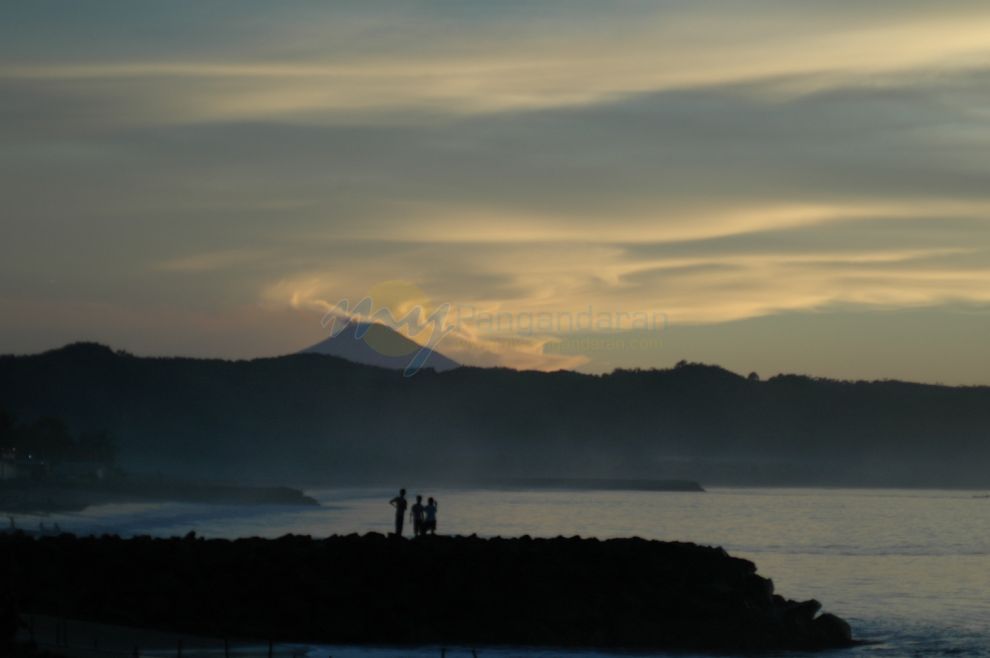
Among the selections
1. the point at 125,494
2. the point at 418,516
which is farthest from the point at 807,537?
the point at 125,494

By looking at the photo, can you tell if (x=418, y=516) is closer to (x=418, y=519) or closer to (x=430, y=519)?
(x=418, y=519)

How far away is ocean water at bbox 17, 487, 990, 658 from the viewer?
44281 mm

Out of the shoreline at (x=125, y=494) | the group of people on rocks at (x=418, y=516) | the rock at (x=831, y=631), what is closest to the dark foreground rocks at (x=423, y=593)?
the rock at (x=831, y=631)

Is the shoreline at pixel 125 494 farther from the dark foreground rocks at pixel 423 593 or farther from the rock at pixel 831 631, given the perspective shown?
the rock at pixel 831 631

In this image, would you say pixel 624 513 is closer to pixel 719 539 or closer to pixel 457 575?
pixel 719 539

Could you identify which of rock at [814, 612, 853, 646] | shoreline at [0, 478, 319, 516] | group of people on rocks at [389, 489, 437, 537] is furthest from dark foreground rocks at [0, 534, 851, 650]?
shoreline at [0, 478, 319, 516]

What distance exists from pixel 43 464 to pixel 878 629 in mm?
124263

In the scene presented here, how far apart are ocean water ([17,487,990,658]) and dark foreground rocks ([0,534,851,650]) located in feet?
5.08

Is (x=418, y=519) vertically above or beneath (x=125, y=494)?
beneath

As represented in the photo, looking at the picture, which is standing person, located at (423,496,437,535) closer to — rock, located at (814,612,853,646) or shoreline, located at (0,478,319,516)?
rock, located at (814,612,853,646)

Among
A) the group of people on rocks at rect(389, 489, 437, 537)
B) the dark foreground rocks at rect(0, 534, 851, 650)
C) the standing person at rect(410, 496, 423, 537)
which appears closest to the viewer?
the dark foreground rocks at rect(0, 534, 851, 650)

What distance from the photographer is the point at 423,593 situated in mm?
37750

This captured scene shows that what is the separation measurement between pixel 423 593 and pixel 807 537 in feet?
194

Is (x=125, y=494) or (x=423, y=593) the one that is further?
(x=125, y=494)
